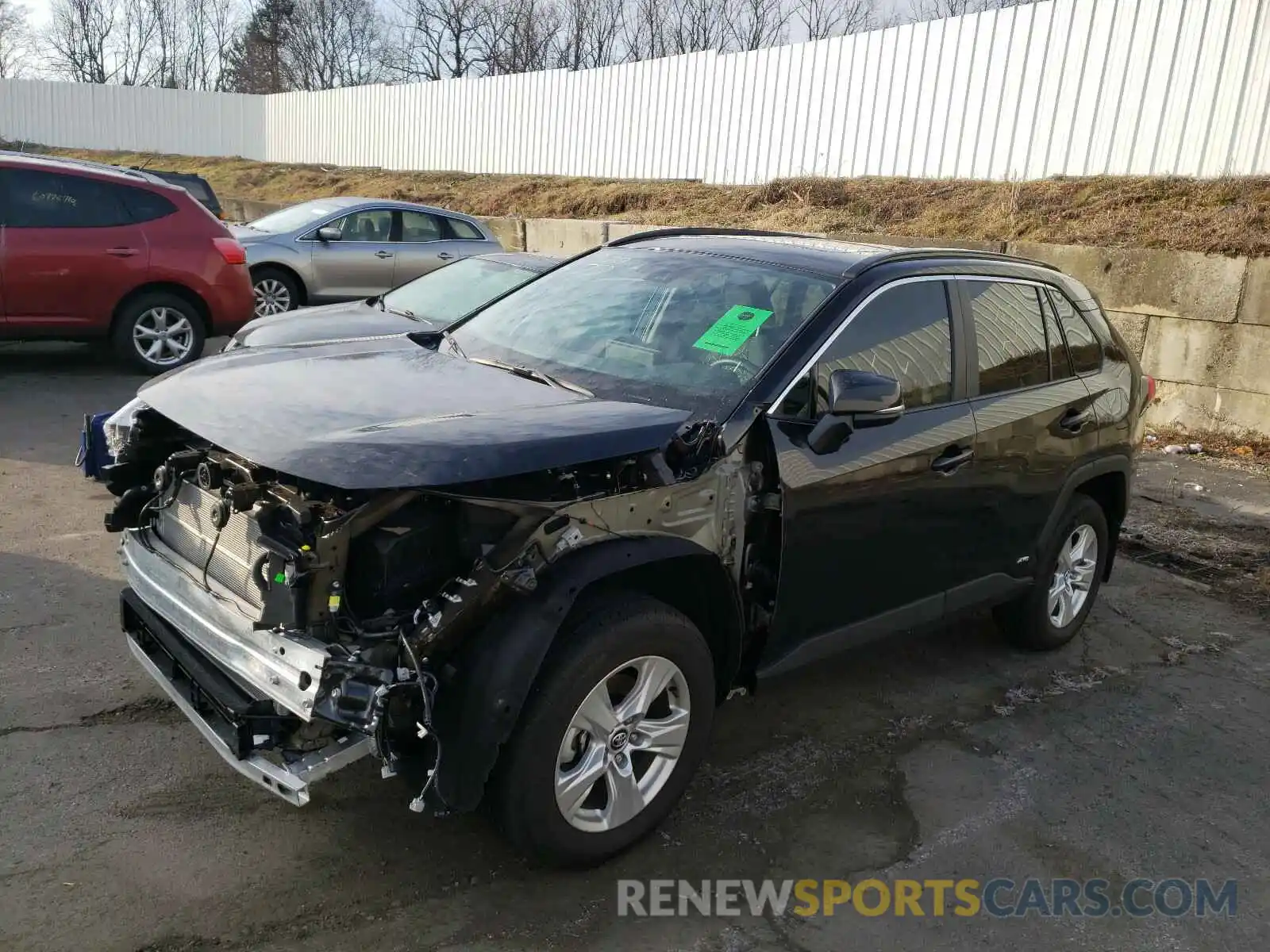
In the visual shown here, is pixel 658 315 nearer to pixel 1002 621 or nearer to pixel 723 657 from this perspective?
pixel 723 657

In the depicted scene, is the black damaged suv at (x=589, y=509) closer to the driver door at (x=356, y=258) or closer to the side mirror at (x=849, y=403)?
the side mirror at (x=849, y=403)

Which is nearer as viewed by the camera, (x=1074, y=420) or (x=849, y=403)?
(x=849, y=403)

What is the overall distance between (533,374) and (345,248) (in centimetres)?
979

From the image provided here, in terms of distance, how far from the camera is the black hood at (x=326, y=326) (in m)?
7.83

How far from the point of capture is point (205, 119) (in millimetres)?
36969

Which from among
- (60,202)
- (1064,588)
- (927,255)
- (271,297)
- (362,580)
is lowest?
(1064,588)

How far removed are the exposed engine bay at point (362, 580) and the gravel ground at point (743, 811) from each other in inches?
18.4

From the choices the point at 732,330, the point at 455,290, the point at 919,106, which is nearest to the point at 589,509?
the point at 732,330

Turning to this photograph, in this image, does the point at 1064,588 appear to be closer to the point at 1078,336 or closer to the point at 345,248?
the point at 1078,336

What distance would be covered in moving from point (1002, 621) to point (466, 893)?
10.3 ft

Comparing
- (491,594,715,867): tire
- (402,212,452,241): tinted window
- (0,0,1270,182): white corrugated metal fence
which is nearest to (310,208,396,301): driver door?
(402,212,452,241): tinted window

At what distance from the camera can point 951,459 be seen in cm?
411

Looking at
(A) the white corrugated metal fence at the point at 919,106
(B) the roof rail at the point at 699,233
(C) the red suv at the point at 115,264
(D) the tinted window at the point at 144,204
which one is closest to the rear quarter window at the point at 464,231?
(C) the red suv at the point at 115,264

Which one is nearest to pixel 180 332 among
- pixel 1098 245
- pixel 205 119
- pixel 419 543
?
pixel 419 543
